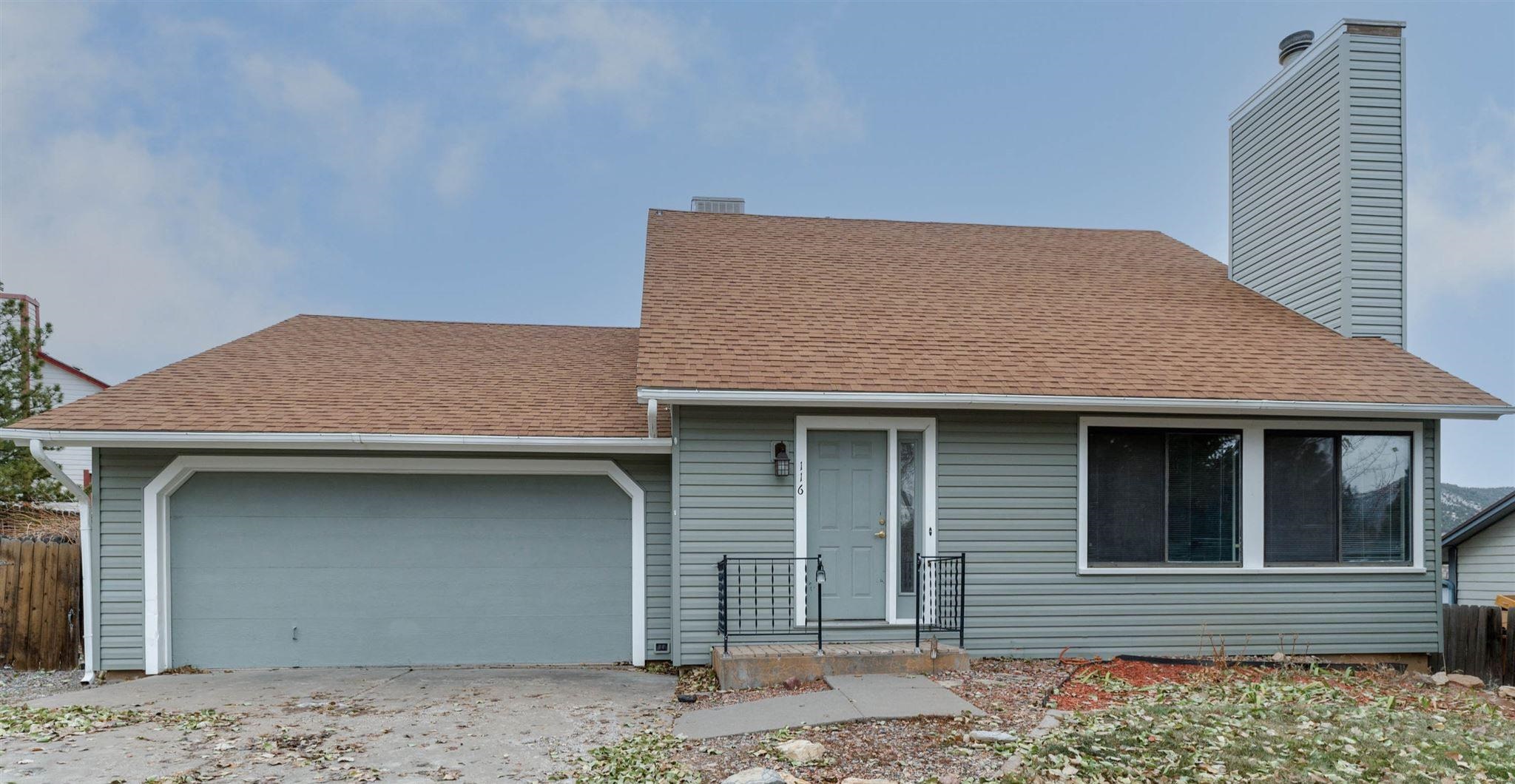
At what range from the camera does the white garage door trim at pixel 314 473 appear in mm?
7609

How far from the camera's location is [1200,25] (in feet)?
42.9

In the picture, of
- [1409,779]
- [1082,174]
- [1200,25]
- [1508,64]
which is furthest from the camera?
[1082,174]

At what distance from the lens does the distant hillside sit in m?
13.5

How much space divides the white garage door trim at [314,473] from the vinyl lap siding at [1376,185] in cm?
750

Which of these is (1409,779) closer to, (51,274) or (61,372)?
(51,274)

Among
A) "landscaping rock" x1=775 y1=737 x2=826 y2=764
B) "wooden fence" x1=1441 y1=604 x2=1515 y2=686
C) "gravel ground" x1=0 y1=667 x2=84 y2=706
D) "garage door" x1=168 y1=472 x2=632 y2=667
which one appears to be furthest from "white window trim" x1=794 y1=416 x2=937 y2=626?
"gravel ground" x1=0 y1=667 x2=84 y2=706

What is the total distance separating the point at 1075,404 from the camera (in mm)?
7328

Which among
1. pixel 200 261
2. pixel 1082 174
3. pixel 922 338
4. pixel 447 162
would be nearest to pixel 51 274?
pixel 200 261

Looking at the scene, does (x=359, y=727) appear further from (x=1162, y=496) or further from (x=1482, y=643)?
(x=1482, y=643)

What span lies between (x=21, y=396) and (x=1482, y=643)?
60.0 ft

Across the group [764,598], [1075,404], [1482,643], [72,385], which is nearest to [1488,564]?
[1482,643]

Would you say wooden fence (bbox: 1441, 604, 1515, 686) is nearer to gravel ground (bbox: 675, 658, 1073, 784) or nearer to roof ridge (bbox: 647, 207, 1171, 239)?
gravel ground (bbox: 675, 658, 1073, 784)

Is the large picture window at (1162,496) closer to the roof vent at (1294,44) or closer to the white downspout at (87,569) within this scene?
the roof vent at (1294,44)

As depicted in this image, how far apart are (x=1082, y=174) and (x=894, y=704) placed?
12984mm
